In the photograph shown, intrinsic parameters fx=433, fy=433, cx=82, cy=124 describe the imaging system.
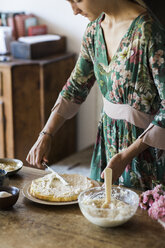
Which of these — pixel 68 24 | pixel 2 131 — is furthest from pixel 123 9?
pixel 68 24

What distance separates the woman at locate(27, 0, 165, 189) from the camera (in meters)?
1.71

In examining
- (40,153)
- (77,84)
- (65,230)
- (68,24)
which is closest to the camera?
(65,230)

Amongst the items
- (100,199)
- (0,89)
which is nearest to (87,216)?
(100,199)

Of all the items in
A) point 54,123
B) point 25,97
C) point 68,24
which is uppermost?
point 68,24

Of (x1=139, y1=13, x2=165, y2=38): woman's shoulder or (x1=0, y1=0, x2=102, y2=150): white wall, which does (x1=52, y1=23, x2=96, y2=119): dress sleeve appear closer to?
(x1=139, y1=13, x2=165, y2=38): woman's shoulder

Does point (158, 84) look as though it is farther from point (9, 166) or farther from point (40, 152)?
point (9, 166)

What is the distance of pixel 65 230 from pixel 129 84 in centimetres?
69

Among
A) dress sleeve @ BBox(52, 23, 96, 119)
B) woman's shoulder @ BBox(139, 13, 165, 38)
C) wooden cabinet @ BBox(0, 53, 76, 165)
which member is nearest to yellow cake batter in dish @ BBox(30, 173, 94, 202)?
dress sleeve @ BBox(52, 23, 96, 119)

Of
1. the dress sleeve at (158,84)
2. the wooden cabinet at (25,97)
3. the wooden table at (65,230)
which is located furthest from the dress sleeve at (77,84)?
the wooden cabinet at (25,97)

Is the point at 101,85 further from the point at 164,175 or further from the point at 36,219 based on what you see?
the point at 36,219

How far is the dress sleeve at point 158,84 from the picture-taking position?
66.4 inches

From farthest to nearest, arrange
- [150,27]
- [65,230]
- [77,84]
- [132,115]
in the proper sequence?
1. [77,84]
2. [132,115]
3. [150,27]
4. [65,230]

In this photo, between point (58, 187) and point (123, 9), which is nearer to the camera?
point (58, 187)

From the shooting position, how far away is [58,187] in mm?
1697
